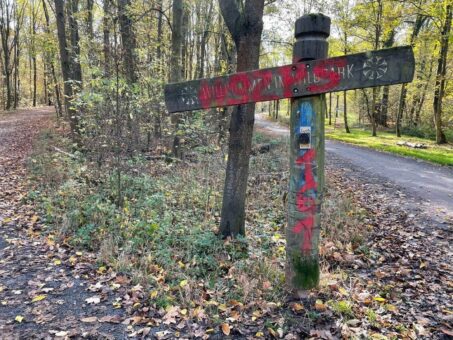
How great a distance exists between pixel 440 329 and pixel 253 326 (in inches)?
68.3

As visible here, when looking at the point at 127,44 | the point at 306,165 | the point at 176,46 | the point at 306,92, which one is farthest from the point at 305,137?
the point at 176,46

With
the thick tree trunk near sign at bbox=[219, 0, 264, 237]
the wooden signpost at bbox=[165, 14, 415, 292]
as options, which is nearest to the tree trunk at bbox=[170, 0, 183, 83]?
the thick tree trunk near sign at bbox=[219, 0, 264, 237]

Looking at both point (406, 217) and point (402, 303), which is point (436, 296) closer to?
point (402, 303)

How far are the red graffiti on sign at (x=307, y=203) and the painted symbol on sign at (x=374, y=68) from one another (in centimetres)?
84

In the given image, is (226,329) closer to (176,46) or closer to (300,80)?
(300,80)

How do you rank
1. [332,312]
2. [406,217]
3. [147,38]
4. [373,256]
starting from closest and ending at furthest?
[332,312], [373,256], [406,217], [147,38]

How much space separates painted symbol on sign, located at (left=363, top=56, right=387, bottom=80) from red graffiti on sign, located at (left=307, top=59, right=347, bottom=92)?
191 millimetres

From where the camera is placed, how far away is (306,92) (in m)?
3.09

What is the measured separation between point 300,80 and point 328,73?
260 mm

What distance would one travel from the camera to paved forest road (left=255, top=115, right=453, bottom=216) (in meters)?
7.29

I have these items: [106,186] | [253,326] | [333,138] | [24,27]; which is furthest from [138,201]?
[24,27]

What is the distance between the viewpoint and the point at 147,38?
30.8 feet

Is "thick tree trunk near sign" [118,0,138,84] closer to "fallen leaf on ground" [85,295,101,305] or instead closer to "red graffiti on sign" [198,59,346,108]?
"red graffiti on sign" [198,59,346,108]

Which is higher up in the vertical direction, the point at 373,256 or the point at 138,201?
the point at 138,201
